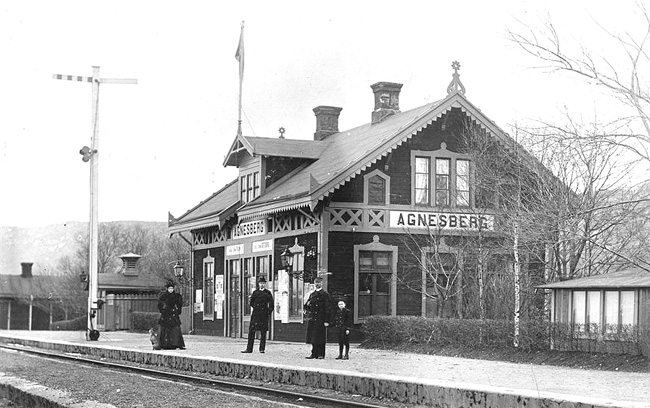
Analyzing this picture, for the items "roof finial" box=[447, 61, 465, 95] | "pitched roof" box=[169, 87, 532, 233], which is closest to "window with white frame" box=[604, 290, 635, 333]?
"pitched roof" box=[169, 87, 532, 233]

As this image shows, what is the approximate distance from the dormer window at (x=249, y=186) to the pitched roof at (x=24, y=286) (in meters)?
49.5

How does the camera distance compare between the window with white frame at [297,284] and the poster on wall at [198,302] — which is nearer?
the window with white frame at [297,284]

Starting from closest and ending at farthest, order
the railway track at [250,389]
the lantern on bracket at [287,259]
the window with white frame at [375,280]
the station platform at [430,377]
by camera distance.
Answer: the station platform at [430,377], the railway track at [250,389], the window with white frame at [375,280], the lantern on bracket at [287,259]

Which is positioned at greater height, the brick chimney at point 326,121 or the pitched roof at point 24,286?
the brick chimney at point 326,121

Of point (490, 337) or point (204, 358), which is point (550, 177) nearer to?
point (490, 337)

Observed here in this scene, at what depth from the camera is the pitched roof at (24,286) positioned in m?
86.5

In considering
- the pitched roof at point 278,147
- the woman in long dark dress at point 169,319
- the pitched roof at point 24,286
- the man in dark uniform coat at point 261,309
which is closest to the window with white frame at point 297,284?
the pitched roof at point 278,147

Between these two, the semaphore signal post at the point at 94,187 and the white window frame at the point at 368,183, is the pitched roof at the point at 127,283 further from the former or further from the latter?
the white window frame at the point at 368,183

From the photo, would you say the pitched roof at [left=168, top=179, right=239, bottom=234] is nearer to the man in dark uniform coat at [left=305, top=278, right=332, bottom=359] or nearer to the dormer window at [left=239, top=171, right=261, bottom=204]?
the dormer window at [left=239, top=171, right=261, bottom=204]

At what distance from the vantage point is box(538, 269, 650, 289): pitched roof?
70.8 feet

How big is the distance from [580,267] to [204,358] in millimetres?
12077

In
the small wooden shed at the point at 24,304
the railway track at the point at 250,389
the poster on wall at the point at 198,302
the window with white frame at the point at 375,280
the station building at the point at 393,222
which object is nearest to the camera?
the railway track at the point at 250,389

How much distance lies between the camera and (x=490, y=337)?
25.1m

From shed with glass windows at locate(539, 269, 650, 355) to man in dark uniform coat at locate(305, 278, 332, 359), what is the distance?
15.9 ft
